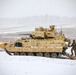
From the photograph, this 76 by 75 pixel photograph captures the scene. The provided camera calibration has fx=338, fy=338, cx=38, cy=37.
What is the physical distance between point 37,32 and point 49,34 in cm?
54

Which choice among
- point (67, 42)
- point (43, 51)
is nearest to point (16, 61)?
point (43, 51)

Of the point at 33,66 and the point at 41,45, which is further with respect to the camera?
the point at 41,45

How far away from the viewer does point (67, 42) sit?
48.3 ft

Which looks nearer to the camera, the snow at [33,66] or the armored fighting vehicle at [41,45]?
the snow at [33,66]

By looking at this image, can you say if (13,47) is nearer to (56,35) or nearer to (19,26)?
(56,35)

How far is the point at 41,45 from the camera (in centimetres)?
1448

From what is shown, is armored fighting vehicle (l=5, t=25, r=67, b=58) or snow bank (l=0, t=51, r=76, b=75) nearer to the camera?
snow bank (l=0, t=51, r=76, b=75)

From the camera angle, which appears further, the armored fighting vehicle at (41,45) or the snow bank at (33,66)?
the armored fighting vehicle at (41,45)

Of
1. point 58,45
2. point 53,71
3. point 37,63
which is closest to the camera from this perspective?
point 53,71

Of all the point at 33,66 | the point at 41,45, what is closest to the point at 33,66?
the point at 33,66

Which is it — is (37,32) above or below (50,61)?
above

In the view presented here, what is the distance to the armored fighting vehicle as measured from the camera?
14367 mm

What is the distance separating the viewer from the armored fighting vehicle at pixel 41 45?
14367 mm

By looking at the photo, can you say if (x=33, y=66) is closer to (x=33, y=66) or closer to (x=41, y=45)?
(x=33, y=66)
